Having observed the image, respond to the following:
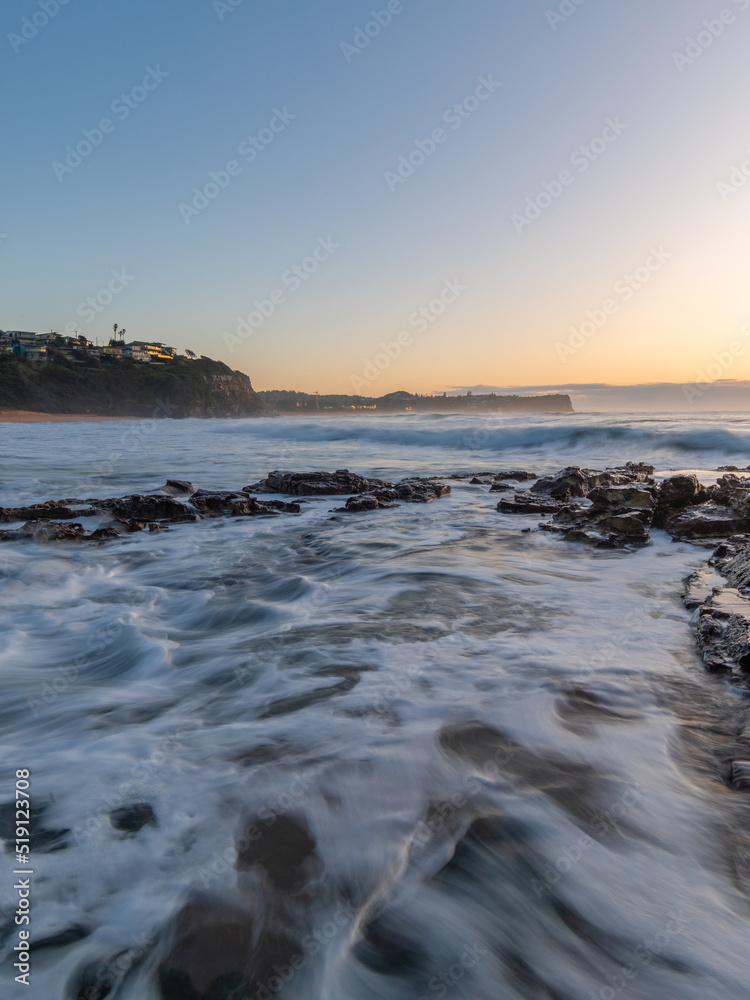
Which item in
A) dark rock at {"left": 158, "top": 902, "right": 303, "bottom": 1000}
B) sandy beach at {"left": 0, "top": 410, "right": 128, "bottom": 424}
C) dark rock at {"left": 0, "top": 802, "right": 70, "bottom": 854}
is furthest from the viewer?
sandy beach at {"left": 0, "top": 410, "right": 128, "bottom": 424}

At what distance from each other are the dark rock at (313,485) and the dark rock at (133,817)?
925 cm

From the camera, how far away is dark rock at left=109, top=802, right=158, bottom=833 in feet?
7.68

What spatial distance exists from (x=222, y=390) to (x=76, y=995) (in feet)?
405

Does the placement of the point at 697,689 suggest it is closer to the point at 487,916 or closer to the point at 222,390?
the point at 487,916

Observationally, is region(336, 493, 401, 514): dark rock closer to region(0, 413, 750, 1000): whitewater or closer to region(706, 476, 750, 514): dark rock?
region(0, 413, 750, 1000): whitewater

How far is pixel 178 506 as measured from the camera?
9.07 metres

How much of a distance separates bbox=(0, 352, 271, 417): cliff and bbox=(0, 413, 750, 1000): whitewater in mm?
90053

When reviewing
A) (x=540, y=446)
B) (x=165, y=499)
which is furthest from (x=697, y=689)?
(x=540, y=446)

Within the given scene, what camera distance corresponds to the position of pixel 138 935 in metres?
1.87

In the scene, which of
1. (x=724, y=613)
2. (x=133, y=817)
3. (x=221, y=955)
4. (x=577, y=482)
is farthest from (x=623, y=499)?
(x=221, y=955)

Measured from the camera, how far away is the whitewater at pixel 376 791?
1812mm

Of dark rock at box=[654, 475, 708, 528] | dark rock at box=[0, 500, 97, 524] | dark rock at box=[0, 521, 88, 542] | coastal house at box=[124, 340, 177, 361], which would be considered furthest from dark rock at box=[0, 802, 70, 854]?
coastal house at box=[124, 340, 177, 361]

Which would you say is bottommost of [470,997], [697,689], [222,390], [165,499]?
[470,997]

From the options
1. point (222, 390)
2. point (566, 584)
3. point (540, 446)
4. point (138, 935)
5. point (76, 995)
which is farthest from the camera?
point (222, 390)
